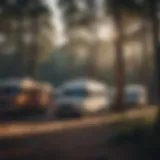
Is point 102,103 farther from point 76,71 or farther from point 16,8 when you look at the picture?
point 16,8

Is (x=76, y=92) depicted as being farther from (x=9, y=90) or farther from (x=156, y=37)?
(x=156, y=37)

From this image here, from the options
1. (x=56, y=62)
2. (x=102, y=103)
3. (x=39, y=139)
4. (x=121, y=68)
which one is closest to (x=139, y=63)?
(x=121, y=68)

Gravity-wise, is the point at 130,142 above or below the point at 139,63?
below

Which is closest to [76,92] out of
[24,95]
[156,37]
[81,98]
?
[81,98]

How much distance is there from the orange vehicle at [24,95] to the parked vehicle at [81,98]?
142 mm

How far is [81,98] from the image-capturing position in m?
4.79

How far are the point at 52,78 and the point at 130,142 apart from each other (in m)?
1.16

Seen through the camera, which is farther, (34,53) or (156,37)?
(156,37)

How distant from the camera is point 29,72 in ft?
15.4

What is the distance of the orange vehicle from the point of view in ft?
14.9

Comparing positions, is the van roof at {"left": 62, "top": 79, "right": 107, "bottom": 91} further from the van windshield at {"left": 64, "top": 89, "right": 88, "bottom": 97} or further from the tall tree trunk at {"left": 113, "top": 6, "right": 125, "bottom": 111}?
the tall tree trunk at {"left": 113, "top": 6, "right": 125, "bottom": 111}

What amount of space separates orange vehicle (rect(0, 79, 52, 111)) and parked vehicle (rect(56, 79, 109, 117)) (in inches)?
5.6

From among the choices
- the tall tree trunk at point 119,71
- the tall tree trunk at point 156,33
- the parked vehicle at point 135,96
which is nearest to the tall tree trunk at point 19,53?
the tall tree trunk at point 119,71

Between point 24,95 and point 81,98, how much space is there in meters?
0.60
